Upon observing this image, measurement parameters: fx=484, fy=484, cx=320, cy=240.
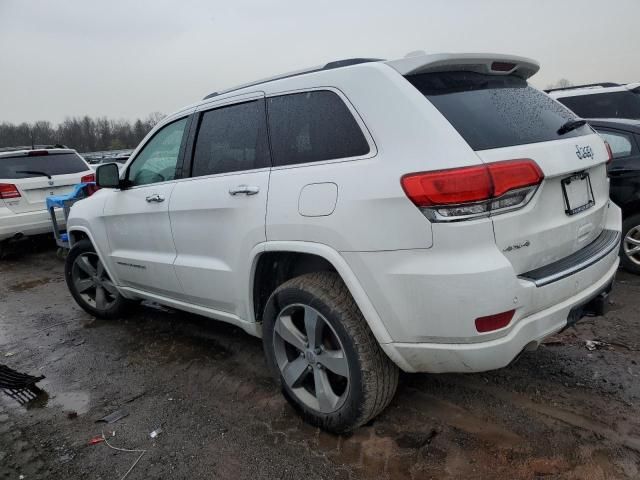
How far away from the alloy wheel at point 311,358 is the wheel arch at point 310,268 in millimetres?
249

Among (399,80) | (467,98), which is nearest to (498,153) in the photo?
(467,98)

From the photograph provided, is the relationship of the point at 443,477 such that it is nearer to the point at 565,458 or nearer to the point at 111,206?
the point at 565,458

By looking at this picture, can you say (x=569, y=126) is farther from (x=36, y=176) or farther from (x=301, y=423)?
A: (x=36, y=176)

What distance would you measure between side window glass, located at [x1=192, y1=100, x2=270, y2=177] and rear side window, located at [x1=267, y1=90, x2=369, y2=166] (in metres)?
0.10

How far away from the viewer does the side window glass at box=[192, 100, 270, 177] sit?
9.38 ft

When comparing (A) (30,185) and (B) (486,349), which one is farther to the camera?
(A) (30,185)

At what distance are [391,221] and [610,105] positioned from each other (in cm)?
654

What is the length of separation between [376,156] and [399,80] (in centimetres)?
40

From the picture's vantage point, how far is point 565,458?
2299 millimetres

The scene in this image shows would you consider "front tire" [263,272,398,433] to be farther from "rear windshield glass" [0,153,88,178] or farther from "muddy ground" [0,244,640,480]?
"rear windshield glass" [0,153,88,178]

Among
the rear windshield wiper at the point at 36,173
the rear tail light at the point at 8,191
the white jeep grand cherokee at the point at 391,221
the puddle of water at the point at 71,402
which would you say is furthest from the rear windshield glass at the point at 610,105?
the rear tail light at the point at 8,191

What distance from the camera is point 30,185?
24.8 feet

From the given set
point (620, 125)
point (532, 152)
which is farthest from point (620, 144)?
point (532, 152)

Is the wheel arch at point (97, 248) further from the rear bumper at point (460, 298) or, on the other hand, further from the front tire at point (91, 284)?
the rear bumper at point (460, 298)
